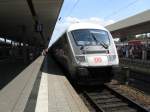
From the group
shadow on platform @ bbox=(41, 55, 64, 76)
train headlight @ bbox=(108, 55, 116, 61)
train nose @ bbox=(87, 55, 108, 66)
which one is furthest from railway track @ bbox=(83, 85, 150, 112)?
shadow on platform @ bbox=(41, 55, 64, 76)

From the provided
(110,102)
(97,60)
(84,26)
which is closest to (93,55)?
(97,60)

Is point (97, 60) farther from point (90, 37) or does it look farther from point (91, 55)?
point (90, 37)

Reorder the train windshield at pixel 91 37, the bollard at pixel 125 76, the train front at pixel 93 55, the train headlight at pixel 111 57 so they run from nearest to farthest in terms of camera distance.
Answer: the train front at pixel 93 55 → the train headlight at pixel 111 57 → the train windshield at pixel 91 37 → the bollard at pixel 125 76

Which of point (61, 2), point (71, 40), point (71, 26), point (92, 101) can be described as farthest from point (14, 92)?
point (61, 2)

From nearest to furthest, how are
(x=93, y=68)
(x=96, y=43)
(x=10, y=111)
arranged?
(x=10, y=111) → (x=93, y=68) → (x=96, y=43)

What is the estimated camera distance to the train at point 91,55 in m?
12.5

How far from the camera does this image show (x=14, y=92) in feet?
34.1

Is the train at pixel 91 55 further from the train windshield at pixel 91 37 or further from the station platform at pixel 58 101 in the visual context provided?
the station platform at pixel 58 101

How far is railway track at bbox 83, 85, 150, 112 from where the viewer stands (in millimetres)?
9615

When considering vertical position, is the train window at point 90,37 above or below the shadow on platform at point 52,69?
above

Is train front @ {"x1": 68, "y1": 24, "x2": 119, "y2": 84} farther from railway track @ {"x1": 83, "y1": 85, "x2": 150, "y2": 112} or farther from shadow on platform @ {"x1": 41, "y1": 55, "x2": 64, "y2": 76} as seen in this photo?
shadow on platform @ {"x1": 41, "y1": 55, "x2": 64, "y2": 76}

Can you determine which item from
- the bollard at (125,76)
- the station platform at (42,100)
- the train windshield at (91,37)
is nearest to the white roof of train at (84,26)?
the train windshield at (91,37)

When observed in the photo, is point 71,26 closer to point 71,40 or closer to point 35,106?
point 71,40

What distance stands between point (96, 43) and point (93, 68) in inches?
53.7
